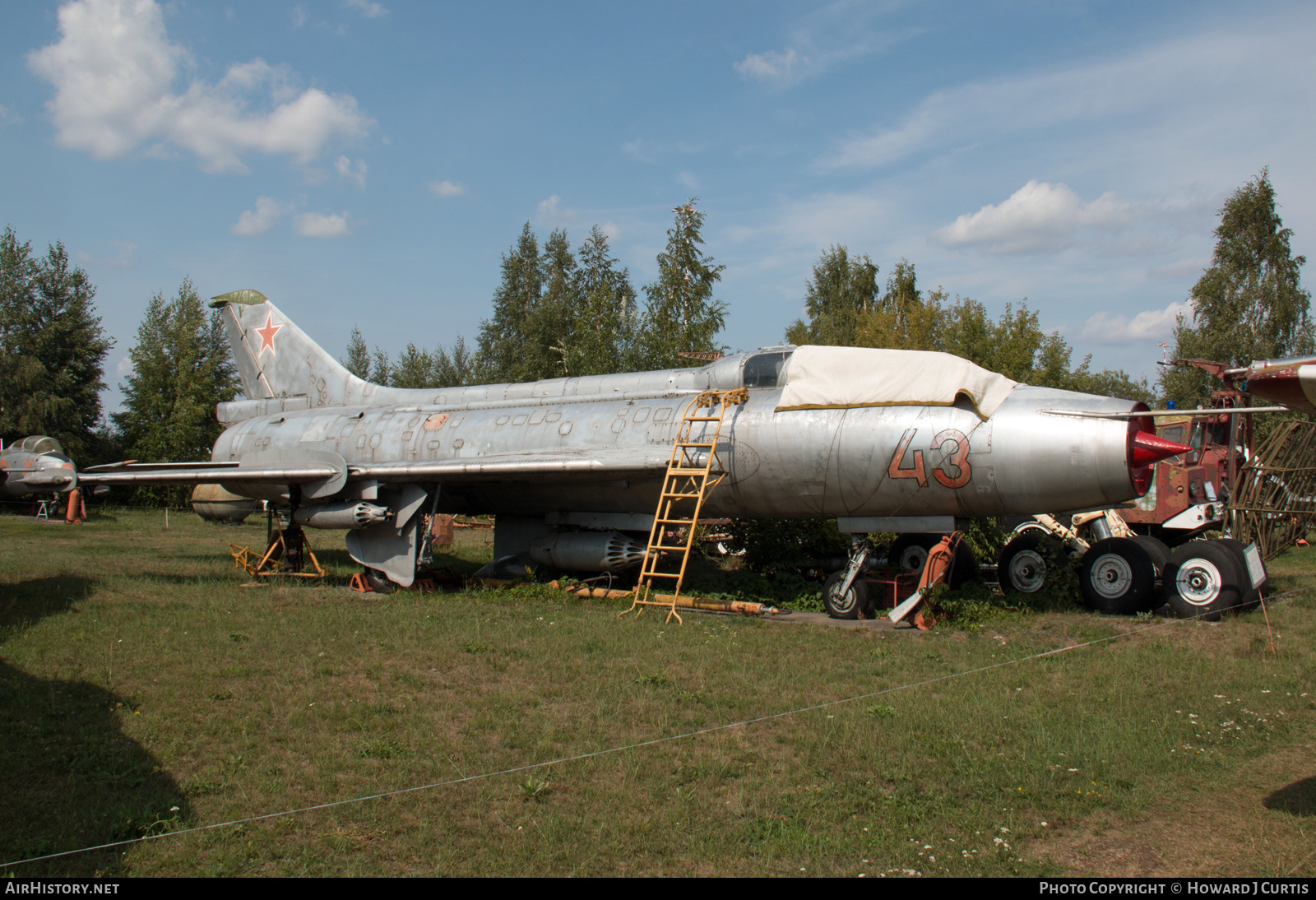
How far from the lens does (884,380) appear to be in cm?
1075

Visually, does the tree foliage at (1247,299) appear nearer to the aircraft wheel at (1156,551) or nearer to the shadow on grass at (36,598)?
the aircraft wheel at (1156,551)

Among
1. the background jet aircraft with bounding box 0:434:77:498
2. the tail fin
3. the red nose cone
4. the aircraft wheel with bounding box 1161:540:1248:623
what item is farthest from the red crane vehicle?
the background jet aircraft with bounding box 0:434:77:498

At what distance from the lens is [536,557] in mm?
13836

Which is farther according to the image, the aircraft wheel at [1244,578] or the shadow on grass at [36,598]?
the aircraft wheel at [1244,578]

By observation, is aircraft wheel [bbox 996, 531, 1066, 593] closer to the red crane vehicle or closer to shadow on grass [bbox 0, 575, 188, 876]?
the red crane vehicle

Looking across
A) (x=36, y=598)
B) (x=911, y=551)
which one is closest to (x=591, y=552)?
(x=911, y=551)

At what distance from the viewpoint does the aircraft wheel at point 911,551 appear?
13.7 meters

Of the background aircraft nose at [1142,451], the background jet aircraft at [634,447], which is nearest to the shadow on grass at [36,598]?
the background jet aircraft at [634,447]

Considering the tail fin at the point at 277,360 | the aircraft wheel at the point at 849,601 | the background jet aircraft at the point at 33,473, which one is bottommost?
the aircraft wheel at the point at 849,601

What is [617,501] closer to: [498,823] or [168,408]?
[498,823]

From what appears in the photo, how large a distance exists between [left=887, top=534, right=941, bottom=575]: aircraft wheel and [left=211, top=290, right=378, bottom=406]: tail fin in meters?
10.6

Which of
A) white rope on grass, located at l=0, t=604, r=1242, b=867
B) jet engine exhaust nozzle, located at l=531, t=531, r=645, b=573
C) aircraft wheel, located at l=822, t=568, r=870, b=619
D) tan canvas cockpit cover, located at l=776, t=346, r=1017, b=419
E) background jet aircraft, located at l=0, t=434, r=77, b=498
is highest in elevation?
tan canvas cockpit cover, located at l=776, t=346, r=1017, b=419

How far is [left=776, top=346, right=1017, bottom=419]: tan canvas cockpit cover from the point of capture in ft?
33.6

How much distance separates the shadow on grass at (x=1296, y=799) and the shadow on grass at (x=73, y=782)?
258 inches
